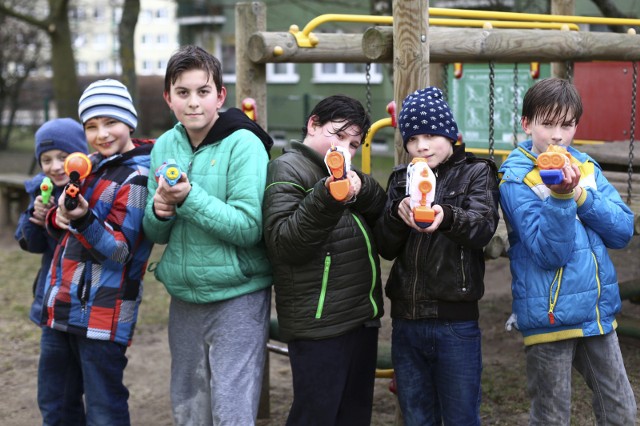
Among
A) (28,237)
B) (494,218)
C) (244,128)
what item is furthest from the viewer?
(28,237)

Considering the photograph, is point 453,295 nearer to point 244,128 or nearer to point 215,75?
point 244,128

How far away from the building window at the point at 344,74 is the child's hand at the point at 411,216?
1822 cm

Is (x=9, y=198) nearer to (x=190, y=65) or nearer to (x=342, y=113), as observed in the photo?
(x=190, y=65)

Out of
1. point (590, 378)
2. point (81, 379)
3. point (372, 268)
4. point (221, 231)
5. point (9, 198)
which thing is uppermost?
point (221, 231)

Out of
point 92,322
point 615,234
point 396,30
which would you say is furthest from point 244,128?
point 615,234

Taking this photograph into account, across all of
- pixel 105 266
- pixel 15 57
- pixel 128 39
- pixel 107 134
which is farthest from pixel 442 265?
pixel 15 57

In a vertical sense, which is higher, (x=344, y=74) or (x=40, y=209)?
(x=344, y=74)

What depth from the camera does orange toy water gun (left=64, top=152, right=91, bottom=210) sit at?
318cm

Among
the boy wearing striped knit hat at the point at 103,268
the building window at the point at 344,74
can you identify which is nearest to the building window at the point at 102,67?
the building window at the point at 344,74

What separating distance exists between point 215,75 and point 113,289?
95 centimetres

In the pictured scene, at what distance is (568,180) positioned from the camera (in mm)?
2777

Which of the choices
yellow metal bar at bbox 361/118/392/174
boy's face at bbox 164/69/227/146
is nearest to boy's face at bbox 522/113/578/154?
yellow metal bar at bbox 361/118/392/174

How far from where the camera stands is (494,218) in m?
3.07

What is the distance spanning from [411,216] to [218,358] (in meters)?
0.92
